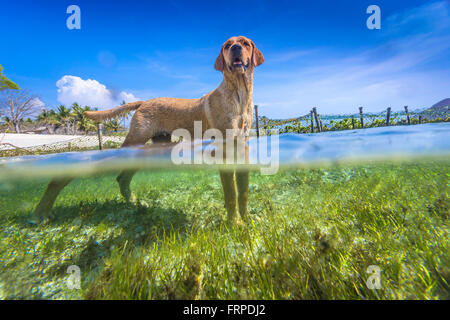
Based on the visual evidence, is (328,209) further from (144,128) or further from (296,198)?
(144,128)

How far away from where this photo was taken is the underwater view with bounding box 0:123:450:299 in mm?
1574

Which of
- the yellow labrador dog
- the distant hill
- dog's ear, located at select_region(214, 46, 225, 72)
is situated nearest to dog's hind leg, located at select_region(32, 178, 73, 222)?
the yellow labrador dog

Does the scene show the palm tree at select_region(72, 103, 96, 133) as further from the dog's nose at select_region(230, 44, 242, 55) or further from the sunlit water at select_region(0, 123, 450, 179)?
the dog's nose at select_region(230, 44, 242, 55)

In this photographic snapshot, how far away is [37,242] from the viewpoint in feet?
9.39

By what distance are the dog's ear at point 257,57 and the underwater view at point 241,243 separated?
7.33 ft

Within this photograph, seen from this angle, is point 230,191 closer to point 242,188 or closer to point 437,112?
point 242,188

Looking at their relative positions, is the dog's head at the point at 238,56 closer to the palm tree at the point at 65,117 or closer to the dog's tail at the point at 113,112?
the dog's tail at the point at 113,112

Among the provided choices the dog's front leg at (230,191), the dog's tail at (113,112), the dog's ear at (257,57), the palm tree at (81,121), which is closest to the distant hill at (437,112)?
the dog's ear at (257,57)

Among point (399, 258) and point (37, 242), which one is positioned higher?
point (399, 258)

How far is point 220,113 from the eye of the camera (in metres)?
3.37

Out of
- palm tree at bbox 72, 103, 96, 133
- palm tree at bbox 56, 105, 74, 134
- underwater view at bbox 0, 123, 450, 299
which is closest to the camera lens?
underwater view at bbox 0, 123, 450, 299
